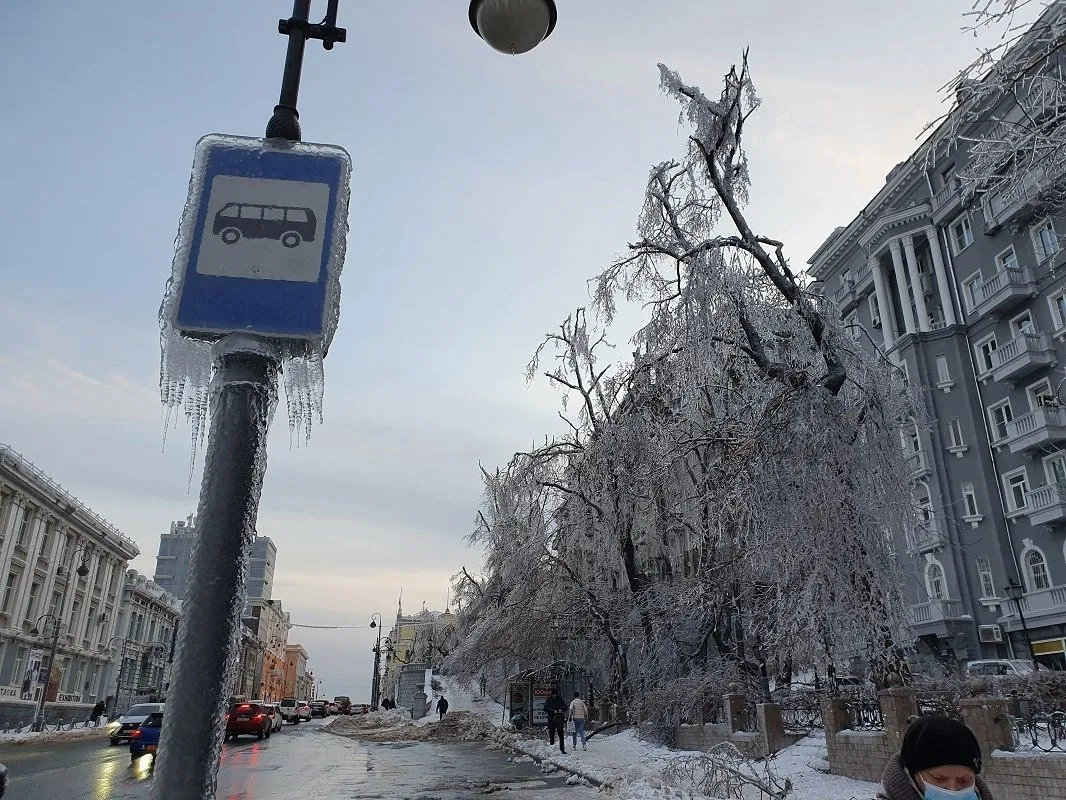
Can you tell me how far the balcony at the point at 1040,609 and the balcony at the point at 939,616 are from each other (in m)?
1.90

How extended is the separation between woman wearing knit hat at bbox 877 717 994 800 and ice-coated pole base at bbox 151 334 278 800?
2.71 m

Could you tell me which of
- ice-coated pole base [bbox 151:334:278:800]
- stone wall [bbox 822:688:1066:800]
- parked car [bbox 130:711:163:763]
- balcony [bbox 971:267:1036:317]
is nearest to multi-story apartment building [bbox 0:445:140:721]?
parked car [bbox 130:711:163:763]

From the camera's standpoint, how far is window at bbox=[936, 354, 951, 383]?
36.9 m

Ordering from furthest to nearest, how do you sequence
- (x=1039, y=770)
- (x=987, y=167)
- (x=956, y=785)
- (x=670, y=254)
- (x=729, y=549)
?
1. (x=729, y=549)
2. (x=670, y=254)
3. (x=1039, y=770)
4. (x=987, y=167)
5. (x=956, y=785)

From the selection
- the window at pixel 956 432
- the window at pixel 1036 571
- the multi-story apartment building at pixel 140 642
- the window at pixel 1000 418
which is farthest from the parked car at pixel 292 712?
the window at pixel 1000 418

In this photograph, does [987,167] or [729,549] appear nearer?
[987,167]

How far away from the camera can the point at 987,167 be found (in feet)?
23.5

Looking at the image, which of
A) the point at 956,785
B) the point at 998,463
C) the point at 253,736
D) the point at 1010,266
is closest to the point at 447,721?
the point at 253,736

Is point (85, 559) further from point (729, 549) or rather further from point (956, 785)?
point (956, 785)

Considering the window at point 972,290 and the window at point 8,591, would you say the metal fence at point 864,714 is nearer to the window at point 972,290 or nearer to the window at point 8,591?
the window at point 972,290

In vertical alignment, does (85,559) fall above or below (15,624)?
above

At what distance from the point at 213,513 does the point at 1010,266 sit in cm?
3969

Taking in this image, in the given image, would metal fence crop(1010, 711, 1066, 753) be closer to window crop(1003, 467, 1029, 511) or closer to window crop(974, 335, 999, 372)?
window crop(1003, 467, 1029, 511)

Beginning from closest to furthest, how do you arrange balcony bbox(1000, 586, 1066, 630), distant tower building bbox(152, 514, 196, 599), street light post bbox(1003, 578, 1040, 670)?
street light post bbox(1003, 578, 1040, 670)
balcony bbox(1000, 586, 1066, 630)
distant tower building bbox(152, 514, 196, 599)
